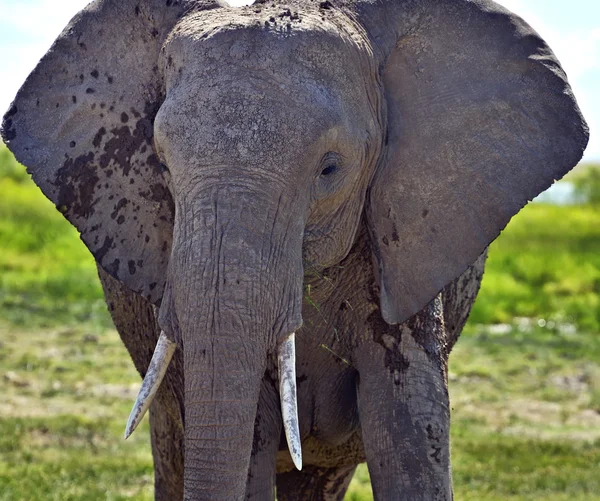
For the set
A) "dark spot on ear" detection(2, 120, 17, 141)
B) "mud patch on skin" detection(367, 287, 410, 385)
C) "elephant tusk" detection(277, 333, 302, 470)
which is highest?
"dark spot on ear" detection(2, 120, 17, 141)

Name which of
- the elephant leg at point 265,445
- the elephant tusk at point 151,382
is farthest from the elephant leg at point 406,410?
the elephant tusk at point 151,382

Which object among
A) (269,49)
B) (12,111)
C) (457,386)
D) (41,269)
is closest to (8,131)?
(12,111)

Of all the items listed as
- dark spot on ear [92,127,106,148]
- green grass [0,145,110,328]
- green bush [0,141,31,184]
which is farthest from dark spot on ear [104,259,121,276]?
green bush [0,141,31,184]

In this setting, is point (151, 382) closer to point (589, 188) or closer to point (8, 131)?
point (8, 131)

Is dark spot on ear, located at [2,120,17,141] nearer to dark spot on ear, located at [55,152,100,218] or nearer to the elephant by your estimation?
the elephant

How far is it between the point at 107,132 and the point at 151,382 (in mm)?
1413

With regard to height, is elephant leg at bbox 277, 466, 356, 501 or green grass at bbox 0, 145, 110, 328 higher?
green grass at bbox 0, 145, 110, 328

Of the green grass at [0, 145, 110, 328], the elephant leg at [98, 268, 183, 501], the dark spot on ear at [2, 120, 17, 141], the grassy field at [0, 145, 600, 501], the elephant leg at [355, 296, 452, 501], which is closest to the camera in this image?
the elephant leg at [355, 296, 452, 501]

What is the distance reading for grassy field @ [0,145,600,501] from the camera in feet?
30.2

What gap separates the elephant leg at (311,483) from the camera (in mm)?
6855

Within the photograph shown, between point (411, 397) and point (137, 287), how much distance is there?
47.8 inches

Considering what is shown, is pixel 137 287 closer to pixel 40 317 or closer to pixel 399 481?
pixel 399 481

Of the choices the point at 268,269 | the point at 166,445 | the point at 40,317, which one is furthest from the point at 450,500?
the point at 40,317

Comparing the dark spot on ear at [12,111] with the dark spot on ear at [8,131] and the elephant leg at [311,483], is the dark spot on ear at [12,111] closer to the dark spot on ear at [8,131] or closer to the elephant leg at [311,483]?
the dark spot on ear at [8,131]
